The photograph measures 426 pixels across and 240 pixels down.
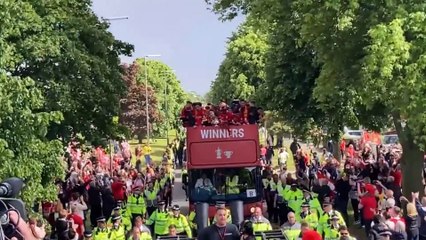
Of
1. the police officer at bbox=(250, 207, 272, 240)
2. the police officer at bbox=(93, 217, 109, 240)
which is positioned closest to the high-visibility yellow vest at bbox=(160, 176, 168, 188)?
the police officer at bbox=(250, 207, 272, 240)

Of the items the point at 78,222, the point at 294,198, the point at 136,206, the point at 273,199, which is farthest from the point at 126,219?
the point at 273,199

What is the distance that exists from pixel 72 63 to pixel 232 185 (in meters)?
5.90

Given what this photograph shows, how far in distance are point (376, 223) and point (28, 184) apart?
654cm

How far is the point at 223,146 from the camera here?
20.4 m

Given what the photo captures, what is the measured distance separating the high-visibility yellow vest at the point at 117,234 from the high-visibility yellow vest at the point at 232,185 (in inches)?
176

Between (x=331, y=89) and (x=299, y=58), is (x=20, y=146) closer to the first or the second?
(x=331, y=89)

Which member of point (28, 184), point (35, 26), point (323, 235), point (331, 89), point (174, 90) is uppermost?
point (174, 90)

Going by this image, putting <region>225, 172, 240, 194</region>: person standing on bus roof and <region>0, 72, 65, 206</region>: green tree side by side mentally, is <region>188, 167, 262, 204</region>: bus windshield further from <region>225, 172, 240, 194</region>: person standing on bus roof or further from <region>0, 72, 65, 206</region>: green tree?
<region>0, 72, 65, 206</region>: green tree

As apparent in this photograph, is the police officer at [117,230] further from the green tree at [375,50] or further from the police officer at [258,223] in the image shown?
the green tree at [375,50]

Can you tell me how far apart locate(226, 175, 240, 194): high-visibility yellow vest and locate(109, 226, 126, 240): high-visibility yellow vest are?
14.6 feet

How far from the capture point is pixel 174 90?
130 metres

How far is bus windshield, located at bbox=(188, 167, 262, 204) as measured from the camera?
20.1 meters

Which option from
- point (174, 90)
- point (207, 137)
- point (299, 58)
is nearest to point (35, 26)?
point (207, 137)

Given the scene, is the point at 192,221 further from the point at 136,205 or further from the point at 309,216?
the point at 309,216
